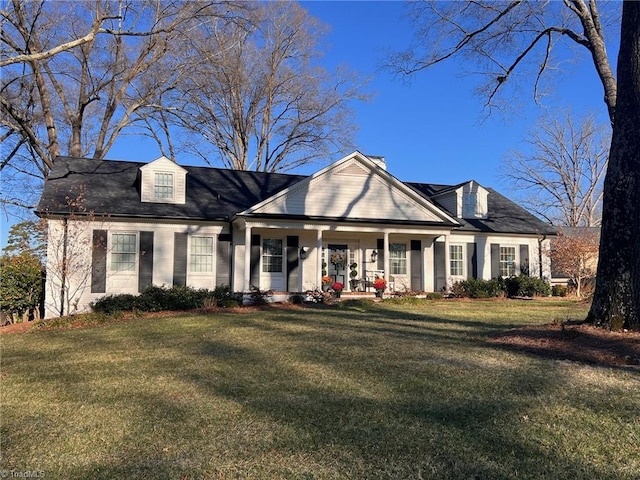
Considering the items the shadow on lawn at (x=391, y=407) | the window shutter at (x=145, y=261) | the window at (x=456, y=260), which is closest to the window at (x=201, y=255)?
the window shutter at (x=145, y=261)

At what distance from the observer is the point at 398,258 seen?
18734mm

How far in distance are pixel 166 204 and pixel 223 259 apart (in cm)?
284

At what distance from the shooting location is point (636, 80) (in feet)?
26.8

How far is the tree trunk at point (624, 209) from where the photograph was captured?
8023 mm

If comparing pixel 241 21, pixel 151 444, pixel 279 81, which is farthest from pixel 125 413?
pixel 279 81

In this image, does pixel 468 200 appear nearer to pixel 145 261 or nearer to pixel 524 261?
pixel 524 261

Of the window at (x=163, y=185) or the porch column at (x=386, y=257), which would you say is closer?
the window at (x=163, y=185)

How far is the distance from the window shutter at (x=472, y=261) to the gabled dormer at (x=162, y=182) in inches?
466

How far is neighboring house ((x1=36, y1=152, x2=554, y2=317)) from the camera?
1481 cm

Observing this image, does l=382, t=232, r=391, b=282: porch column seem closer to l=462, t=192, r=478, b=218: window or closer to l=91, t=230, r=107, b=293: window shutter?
l=462, t=192, r=478, b=218: window

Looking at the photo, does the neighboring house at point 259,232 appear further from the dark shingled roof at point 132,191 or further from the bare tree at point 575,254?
the bare tree at point 575,254

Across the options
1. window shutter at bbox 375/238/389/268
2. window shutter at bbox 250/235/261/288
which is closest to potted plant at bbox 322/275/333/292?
window shutter at bbox 375/238/389/268

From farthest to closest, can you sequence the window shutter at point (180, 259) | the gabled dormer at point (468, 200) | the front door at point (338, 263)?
the gabled dormer at point (468, 200)
the front door at point (338, 263)
the window shutter at point (180, 259)

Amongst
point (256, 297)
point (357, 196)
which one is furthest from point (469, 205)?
point (256, 297)
